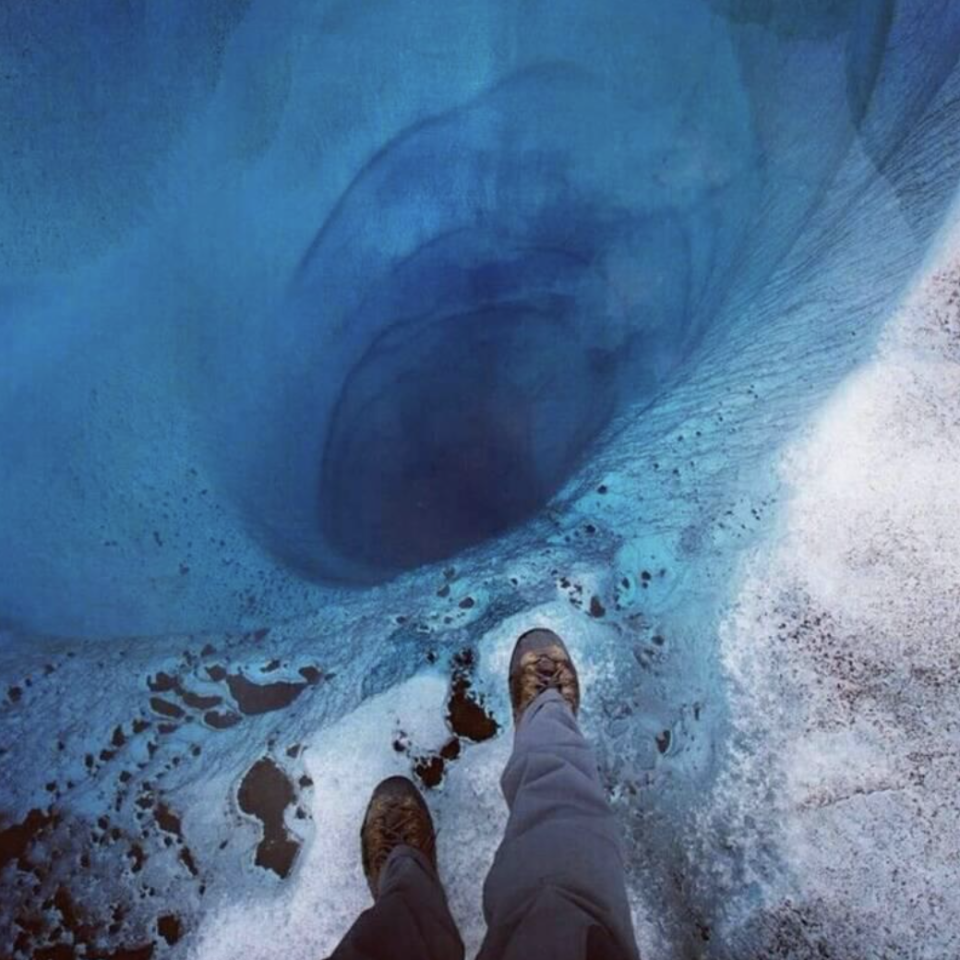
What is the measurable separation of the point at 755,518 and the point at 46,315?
164cm

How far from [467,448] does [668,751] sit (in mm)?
1182

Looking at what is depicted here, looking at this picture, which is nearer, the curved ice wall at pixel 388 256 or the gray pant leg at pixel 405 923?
the gray pant leg at pixel 405 923

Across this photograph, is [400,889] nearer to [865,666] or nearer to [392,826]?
[392,826]

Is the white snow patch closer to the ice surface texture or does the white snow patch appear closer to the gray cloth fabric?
the ice surface texture

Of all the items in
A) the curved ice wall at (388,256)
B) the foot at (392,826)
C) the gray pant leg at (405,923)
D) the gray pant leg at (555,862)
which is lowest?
the foot at (392,826)

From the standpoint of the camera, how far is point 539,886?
0.85 meters

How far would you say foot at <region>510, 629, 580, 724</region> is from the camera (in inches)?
46.2

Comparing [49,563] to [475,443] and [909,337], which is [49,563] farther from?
[909,337]

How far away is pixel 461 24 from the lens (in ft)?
6.57

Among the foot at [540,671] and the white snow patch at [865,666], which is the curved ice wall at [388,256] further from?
the foot at [540,671]

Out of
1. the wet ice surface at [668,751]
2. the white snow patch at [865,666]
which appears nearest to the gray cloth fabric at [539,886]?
the wet ice surface at [668,751]

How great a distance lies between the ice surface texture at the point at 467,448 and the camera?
1.13 m

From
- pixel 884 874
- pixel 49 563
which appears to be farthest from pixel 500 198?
pixel 884 874

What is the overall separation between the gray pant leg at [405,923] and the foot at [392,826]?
0.04 meters
